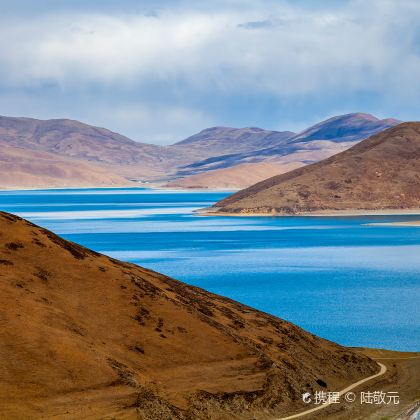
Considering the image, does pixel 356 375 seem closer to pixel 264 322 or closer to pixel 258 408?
pixel 264 322

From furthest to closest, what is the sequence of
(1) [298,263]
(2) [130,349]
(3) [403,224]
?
(3) [403,224] < (1) [298,263] < (2) [130,349]

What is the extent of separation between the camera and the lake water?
2395 inches

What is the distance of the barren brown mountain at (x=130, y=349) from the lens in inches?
1171

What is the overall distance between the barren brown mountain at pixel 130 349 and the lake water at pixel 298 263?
12.6 metres

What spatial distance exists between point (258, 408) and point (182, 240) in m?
102

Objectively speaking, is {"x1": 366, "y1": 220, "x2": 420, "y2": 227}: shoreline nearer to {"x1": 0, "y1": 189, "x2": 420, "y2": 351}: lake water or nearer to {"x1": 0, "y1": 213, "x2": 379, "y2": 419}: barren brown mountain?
{"x1": 0, "y1": 189, "x2": 420, "y2": 351}: lake water

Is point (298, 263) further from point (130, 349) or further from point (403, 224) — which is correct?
point (403, 224)

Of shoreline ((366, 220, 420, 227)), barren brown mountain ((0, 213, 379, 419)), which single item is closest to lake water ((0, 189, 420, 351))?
shoreline ((366, 220, 420, 227))

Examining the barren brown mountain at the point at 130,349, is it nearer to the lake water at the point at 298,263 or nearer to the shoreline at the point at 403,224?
the lake water at the point at 298,263

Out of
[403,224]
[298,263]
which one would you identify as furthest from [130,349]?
[403,224]

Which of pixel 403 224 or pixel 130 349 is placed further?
pixel 403 224

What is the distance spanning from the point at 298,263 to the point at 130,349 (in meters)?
69.2

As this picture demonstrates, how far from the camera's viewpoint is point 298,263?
10250 cm

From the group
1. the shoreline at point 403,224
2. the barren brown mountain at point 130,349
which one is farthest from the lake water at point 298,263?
the barren brown mountain at point 130,349
